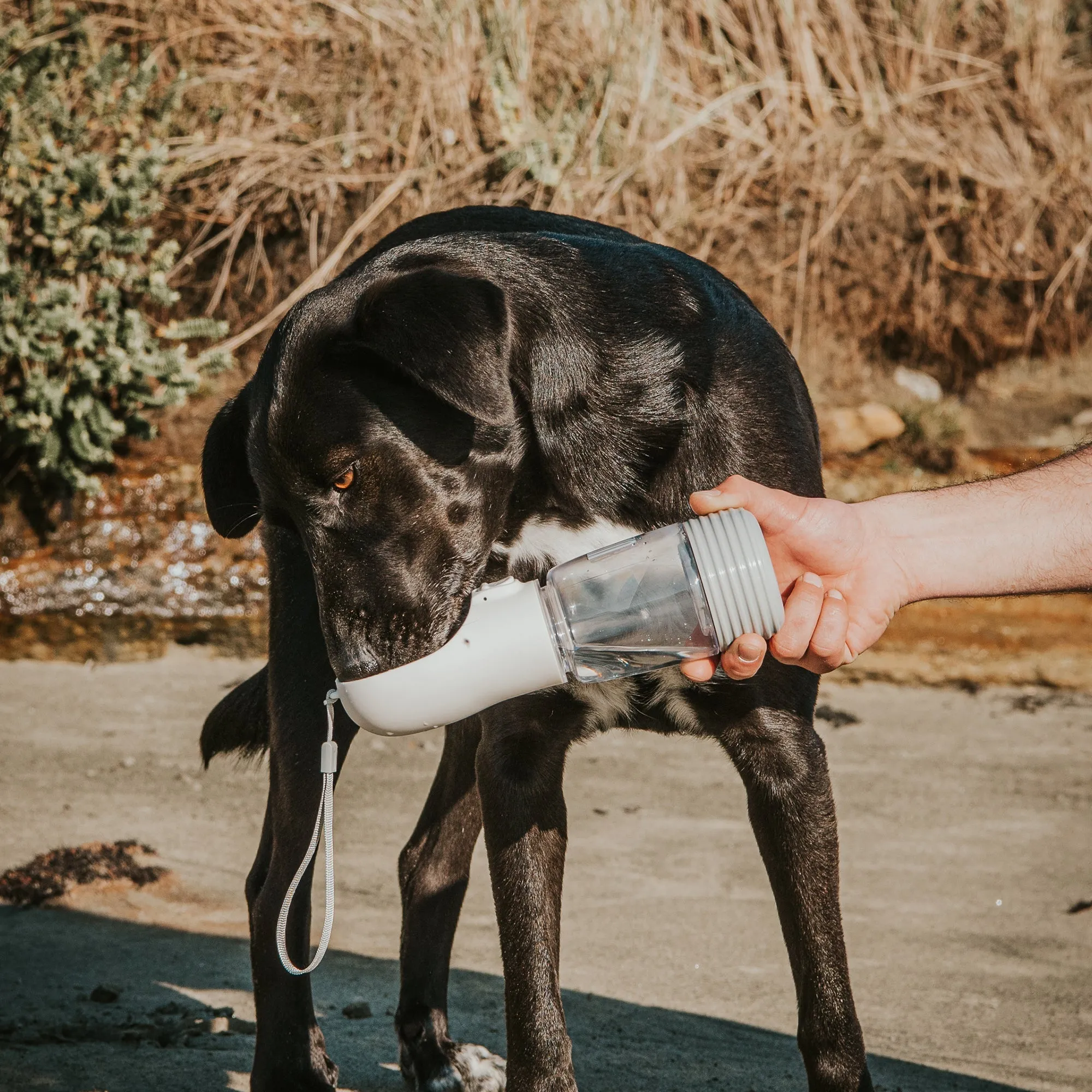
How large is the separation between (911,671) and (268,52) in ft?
16.6

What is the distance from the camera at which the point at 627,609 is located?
2.67m

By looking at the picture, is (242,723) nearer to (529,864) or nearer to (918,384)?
(529,864)

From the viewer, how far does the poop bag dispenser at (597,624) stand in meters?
2.37

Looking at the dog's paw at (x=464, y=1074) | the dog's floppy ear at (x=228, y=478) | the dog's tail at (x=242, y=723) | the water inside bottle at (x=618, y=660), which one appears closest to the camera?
the water inside bottle at (x=618, y=660)

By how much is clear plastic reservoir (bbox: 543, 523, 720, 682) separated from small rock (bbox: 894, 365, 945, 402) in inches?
216

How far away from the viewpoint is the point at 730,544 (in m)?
2.35

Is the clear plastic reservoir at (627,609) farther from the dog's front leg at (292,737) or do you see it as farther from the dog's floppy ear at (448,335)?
the dog's front leg at (292,737)

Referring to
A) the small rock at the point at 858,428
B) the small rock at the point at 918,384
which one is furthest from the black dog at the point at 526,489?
the small rock at the point at 918,384

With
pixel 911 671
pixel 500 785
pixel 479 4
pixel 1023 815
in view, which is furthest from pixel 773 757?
pixel 479 4

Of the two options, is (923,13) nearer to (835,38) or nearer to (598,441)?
(835,38)

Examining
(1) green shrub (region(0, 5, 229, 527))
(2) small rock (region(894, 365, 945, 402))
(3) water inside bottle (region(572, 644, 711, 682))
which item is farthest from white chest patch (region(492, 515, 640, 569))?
(2) small rock (region(894, 365, 945, 402))

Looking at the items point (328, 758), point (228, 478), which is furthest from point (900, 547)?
point (228, 478)

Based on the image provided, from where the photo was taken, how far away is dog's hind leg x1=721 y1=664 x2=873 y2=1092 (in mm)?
2754

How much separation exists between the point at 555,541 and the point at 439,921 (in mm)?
1063
